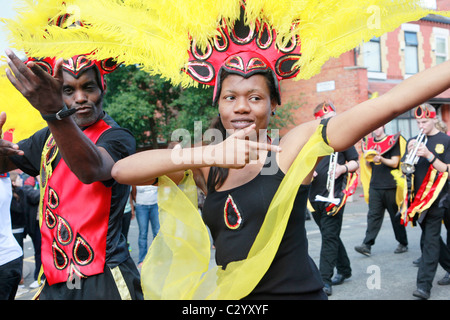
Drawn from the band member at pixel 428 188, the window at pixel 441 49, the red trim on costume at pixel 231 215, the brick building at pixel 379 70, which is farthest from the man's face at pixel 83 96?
the window at pixel 441 49

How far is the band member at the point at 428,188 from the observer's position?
4973 mm

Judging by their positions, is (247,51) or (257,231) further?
(247,51)

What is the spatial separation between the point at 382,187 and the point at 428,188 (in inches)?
60.5

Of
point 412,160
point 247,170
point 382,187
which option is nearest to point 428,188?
point 412,160

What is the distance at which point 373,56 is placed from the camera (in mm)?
17344

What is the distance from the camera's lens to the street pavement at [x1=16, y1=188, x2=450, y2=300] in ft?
16.1

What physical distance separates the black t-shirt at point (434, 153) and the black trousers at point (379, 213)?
1.27 meters

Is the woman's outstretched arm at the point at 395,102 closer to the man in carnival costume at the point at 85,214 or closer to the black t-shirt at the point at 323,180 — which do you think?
the man in carnival costume at the point at 85,214

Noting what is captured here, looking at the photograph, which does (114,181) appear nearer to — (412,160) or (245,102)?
(245,102)

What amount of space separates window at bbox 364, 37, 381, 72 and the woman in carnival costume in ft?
53.7

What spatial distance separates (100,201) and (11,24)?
3.31ft
